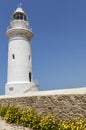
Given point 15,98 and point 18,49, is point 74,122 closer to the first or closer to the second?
point 15,98

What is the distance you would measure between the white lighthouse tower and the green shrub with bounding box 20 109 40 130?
417 inches

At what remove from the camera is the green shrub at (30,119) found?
28.2 feet

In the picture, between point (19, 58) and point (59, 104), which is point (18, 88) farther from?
point (59, 104)

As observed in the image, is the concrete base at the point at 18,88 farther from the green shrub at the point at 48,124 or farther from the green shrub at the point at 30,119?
the green shrub at the point at 48,124

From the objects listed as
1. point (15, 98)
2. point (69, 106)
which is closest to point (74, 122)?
point (69, 106)

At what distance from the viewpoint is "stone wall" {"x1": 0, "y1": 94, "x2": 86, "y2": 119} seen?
832 centimetres

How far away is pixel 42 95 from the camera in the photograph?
9.78m

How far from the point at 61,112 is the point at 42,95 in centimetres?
127

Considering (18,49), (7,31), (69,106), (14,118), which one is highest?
(7,31)

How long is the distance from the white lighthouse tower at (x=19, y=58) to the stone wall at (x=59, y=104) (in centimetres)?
984

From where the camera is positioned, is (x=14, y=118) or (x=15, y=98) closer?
(x=14, y=118)

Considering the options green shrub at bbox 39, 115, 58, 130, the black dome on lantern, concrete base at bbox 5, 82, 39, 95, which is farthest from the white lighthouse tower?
green shrub at bbox 39, 115, 58, 130

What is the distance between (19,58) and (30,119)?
12.7m

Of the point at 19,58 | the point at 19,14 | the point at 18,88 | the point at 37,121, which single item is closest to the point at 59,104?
the point at 37,121
